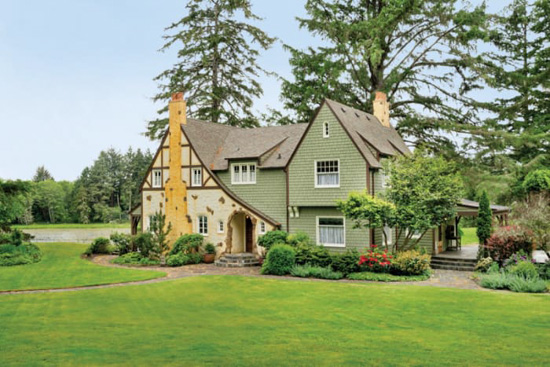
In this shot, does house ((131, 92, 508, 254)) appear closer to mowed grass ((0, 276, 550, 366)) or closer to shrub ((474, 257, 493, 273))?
shrub ((474, 257, 493, 273))

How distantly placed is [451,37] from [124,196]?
228 ft

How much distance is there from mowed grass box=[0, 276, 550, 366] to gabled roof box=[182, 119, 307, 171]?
423 inches

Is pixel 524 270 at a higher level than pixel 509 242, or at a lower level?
lower

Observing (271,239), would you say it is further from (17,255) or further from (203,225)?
(17,255)

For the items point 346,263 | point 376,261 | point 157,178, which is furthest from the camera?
point 157,178

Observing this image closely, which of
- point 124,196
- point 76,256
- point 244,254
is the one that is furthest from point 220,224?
point 124,196

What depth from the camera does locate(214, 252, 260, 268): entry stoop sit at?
82.7 ft

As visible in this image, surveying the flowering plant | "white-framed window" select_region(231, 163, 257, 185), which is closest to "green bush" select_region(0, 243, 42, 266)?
"white-framed window" select_region(231, 163, 257, 185)

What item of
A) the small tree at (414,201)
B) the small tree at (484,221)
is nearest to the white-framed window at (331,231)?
the small tree at (414,201)

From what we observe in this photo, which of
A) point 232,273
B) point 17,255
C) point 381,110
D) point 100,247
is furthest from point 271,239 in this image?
point 17,255

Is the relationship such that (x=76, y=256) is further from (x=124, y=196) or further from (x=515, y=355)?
(x=124, y=196)

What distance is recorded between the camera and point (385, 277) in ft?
65.9

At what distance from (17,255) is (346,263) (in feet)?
66.1

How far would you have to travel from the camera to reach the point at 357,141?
926 inches
